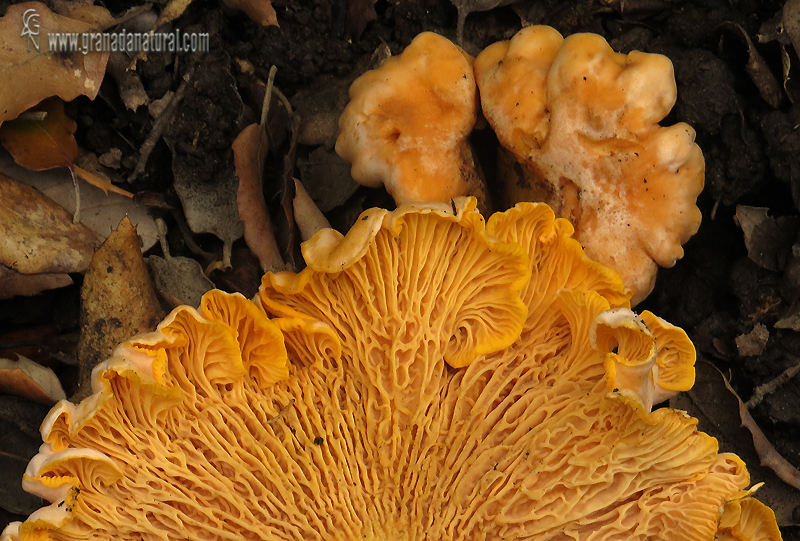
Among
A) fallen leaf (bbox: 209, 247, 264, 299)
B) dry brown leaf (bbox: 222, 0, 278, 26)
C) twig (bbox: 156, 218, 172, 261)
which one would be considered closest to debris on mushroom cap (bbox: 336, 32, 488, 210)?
dry brown leaf (bbox: 222, 0, 278, 26)

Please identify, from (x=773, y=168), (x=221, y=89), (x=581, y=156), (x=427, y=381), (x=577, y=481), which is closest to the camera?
(x=577, y=481)

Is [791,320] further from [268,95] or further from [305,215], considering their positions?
[268,95]

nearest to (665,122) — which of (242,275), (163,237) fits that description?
(242,275)

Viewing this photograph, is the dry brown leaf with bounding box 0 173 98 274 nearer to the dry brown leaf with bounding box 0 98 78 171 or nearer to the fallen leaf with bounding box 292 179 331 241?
the dry brown leaf with bounding box 0 98 78 171

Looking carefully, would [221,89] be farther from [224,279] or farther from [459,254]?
[459,254]

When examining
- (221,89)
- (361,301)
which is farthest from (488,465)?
(221,89)

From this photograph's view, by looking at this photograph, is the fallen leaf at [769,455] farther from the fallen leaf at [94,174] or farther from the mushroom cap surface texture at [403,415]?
the fallen leaf at [94,174]
